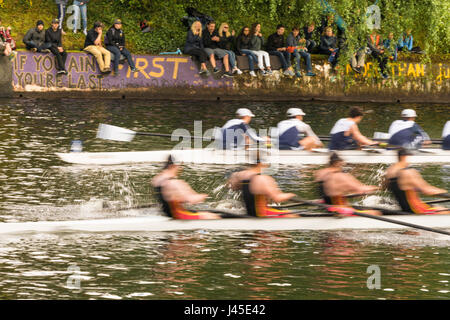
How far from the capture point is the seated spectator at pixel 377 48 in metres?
31.8

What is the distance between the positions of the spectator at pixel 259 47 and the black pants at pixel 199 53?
1634 mm

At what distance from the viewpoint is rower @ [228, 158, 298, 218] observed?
15219 mm

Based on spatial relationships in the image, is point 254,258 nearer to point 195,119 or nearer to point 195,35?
point 195,119

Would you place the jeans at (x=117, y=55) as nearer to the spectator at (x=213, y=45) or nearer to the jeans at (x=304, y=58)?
the spectator at (x=213, y=45)

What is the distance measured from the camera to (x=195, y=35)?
3078cm

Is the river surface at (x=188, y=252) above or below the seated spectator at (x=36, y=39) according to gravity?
below

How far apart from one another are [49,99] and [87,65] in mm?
1744

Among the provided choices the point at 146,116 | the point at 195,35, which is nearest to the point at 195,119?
the point at 146,116

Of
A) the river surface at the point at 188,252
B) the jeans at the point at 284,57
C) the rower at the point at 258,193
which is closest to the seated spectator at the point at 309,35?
the jeans at the point at 284,57

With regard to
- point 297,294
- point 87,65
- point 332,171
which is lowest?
point 297,294

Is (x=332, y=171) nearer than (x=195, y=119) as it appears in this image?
Yes

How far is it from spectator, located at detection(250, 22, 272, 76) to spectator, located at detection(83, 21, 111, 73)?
4935mm

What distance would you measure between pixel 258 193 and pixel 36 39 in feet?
56.7

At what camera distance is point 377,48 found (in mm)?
31984
